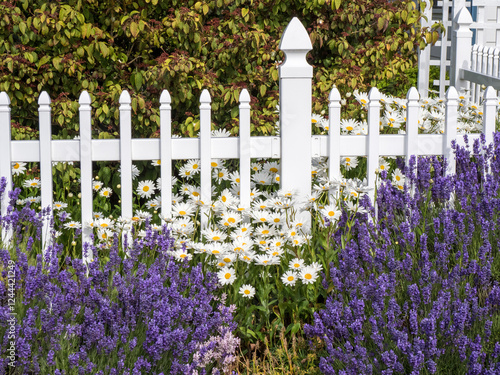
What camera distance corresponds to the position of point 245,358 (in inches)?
116

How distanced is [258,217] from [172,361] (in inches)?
42.4

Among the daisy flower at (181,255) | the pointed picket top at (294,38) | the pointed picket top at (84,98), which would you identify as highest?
the pointed picket top at (294,38)

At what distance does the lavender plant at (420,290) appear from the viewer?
2.22m

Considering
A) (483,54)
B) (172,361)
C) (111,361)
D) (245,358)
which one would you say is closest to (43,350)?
(111,361)

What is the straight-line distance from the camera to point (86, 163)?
11.3 feet

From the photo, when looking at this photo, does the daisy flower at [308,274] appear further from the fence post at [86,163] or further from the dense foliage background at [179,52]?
the dense foliage background at [179,52]

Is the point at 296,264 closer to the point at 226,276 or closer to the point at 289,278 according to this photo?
the point at 289,278

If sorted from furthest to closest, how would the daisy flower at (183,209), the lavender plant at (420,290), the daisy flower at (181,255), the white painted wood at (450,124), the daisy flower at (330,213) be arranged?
the white painted wood at (450,124), the daisy flower at (183,209), the daisy flower at (330,213), the daisy flower at (181,255), the lavender plant at (420,290)

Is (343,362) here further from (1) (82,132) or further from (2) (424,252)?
(1) (82,132)

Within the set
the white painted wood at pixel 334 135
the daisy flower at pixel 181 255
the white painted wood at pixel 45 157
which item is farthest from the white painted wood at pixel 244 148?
the white painted wood at pixel 45 157

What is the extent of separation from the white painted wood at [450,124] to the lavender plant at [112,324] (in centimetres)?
160

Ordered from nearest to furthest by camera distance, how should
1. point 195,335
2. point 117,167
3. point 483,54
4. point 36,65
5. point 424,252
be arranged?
point 195,335 < point 424,252 < point 36,65 < point 117,167 < point 483,54

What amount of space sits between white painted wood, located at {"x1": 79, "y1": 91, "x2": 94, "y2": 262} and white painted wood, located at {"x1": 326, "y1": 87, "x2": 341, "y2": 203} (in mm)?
1200

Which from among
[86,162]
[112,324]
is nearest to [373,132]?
[86,162]
